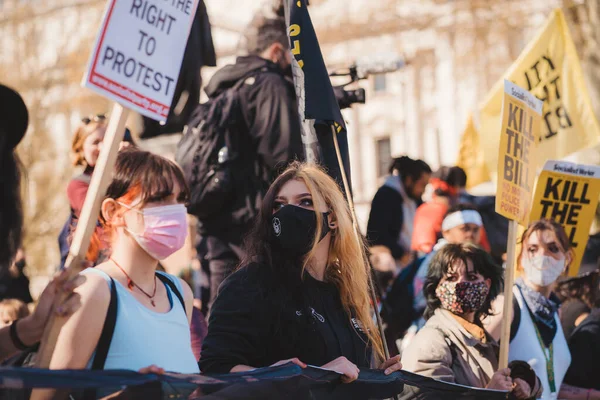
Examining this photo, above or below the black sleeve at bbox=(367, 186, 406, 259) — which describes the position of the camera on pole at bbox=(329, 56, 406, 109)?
above

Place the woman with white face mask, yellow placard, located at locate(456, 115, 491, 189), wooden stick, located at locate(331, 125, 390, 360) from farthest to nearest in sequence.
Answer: yellow placard, located at locate(456, 115, 491, 189) < the woman with white face mask < wooden stick, located at locate(331, 125, 390, 360)

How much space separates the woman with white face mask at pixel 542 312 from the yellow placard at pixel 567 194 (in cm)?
92

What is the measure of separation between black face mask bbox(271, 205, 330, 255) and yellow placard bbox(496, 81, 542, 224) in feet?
5.33

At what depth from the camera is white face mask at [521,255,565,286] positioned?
659cm

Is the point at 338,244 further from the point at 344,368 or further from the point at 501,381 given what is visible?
the point at 501,381

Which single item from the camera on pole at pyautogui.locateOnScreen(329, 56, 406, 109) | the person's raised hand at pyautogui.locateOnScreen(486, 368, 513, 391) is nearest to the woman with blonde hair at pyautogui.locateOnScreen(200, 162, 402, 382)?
the person's raised hand at pyautogui.locateOnScreen(486, 368, 513, 391)

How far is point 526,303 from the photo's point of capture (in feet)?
21.1

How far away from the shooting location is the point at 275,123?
22.6 ft

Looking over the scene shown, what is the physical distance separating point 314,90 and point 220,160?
1.44m

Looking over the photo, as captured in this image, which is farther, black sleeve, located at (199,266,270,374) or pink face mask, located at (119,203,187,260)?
black sleeve, located at (199,266,270,374)

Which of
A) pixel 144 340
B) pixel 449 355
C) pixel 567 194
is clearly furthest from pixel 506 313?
pixel 567 194

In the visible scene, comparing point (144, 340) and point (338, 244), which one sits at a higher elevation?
point (338, 244)

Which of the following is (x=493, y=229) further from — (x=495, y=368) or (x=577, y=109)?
(x=495, y=368)

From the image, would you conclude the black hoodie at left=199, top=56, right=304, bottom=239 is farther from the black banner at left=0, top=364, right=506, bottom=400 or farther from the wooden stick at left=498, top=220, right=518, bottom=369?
the black banner at left=0, top=364, right=506, bottom=400
